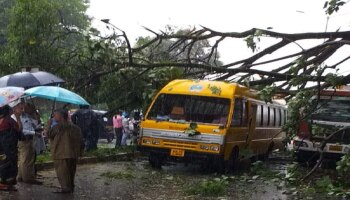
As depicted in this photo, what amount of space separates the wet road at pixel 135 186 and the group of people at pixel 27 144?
31cm

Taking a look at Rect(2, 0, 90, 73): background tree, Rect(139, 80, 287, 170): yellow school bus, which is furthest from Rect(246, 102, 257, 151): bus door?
Rect(2, 0, 90, 73): background tree

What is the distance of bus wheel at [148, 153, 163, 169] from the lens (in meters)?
12.6

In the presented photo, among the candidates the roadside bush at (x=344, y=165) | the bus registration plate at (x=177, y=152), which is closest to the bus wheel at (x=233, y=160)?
the bus registration plate at (x=177, y=152)

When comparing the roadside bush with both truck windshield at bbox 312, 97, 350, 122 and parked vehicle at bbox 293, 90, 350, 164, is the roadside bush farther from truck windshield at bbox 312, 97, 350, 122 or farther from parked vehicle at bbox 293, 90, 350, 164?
truck windshield at bbox 312, 97, 350, 122

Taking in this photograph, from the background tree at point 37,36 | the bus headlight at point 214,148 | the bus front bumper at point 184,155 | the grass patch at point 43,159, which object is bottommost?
the grass patch at point 43,159

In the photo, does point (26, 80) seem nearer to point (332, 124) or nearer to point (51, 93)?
point (51, 93)

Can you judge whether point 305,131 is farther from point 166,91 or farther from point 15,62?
point 15,62

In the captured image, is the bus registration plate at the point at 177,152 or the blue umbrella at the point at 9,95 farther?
the bus registration plate at the point at 177,152

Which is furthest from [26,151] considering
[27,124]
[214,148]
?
[214,148]

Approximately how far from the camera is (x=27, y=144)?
29.8 feet

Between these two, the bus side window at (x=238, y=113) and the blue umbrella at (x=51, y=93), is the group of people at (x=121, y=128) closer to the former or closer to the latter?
the bus side window at (x=238, y=113)

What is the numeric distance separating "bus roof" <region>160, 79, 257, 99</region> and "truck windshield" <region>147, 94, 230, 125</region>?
4.0 inches

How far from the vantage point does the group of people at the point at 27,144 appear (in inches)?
325

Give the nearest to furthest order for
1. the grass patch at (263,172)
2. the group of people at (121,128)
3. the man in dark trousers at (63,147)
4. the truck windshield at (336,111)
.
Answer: the man in dark trousers at (63,147)
the grass patch at (263,172)
the truck windshield at (336,111)
the group of people at (121,128)
